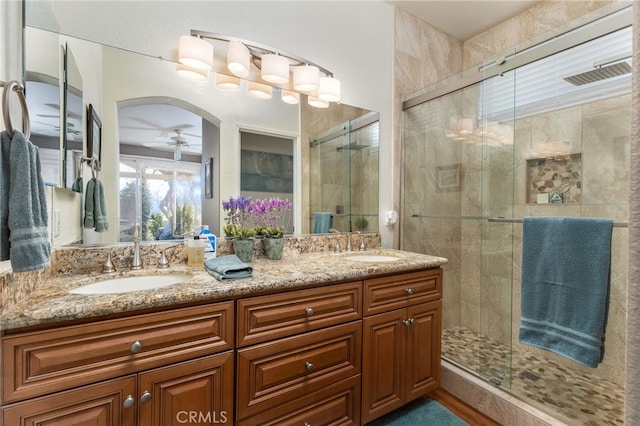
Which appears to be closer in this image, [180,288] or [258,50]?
[180,288]

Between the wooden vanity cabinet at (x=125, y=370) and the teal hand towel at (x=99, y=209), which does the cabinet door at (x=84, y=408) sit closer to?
the wooden vanity cabinet at (x=125, y=370)

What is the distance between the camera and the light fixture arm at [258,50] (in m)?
1.59

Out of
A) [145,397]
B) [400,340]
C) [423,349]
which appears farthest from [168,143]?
[423,349]

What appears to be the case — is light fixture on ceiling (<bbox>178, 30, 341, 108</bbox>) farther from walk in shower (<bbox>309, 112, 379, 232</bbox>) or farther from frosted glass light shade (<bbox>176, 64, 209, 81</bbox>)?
walk in shower (<bbox>309, 112, 379, 232</bbox>)

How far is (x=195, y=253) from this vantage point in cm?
146

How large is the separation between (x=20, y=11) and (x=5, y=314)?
3.73 feet

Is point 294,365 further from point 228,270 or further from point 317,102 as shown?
point 317,102

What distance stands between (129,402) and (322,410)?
0.80 m

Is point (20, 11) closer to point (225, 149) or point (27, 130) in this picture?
point (27, 130)

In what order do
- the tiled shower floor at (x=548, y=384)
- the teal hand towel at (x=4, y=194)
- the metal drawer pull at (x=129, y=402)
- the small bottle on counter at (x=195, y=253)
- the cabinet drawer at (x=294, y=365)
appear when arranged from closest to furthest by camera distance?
the teal hand towel at (x=4, y=194) < the metal drawer pull at (x=129, y=402) < the cabinet drawer at (x=294, y=365) < the small bottle on counter at (x=195, y=253) < the tiled shower floor at (x=548, y=384)

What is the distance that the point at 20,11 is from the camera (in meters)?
1.12

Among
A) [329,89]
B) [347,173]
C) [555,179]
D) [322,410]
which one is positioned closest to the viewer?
[322,410]

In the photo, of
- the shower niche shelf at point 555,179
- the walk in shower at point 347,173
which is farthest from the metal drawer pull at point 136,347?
the shower niche shelf at point 555,179

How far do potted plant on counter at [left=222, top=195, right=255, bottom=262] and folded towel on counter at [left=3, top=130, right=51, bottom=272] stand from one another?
33.8 inches
